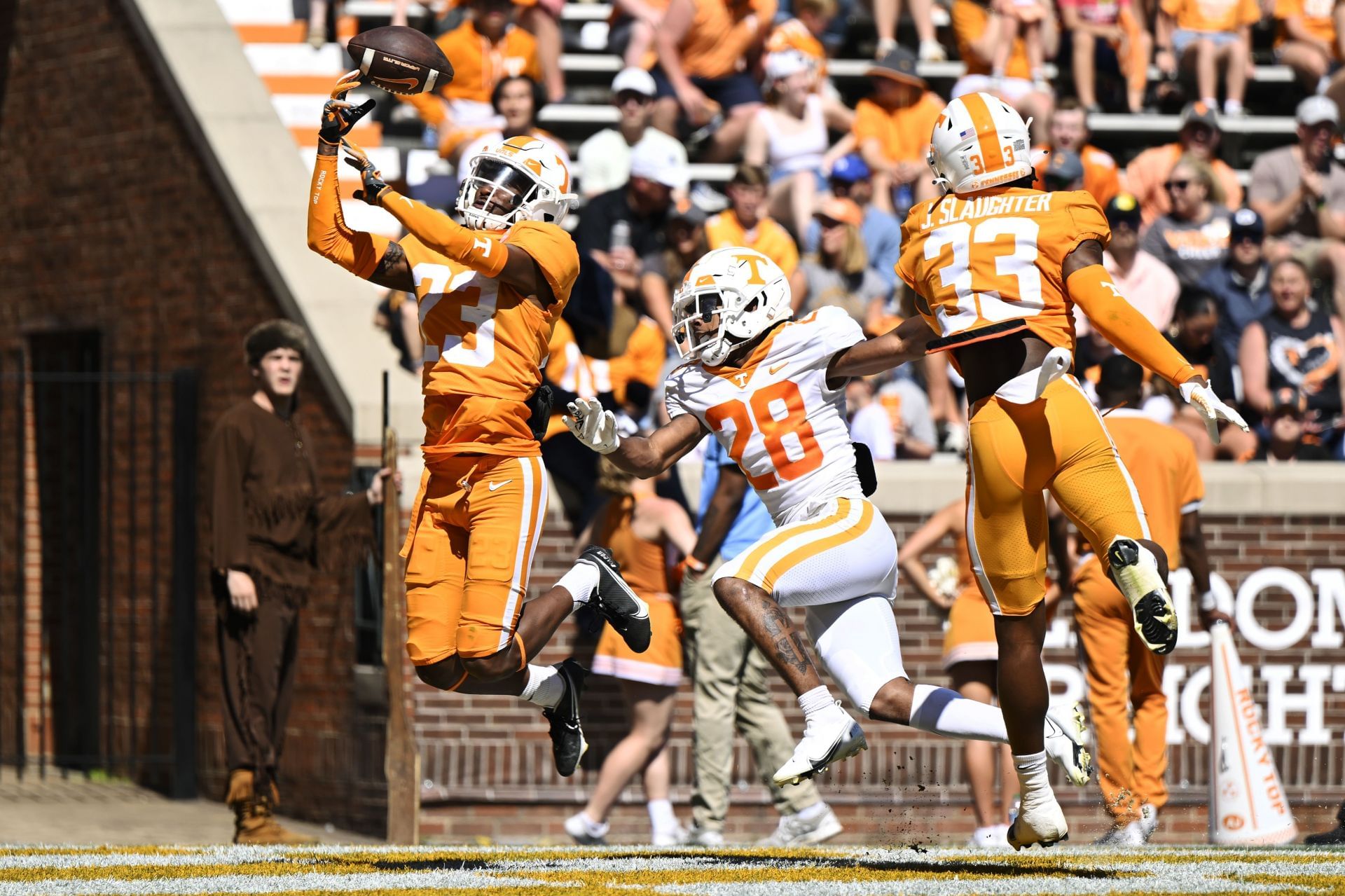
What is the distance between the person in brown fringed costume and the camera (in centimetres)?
931

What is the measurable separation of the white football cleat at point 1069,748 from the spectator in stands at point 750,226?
5.66 metres

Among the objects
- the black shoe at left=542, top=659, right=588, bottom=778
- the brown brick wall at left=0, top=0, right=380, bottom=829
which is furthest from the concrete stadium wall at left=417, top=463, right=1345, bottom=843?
the black shoe at left=542, top=659, right=588, bottom=778

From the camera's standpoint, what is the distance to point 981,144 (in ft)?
22.9

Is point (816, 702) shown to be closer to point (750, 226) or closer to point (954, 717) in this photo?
point (954, 717)

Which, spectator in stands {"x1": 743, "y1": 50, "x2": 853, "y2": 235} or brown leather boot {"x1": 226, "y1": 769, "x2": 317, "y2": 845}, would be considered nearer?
brown leather boot {"x1": 226, "y1": 769, "x2": 317, "y2": 845}

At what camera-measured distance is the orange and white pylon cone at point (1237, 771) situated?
948cm

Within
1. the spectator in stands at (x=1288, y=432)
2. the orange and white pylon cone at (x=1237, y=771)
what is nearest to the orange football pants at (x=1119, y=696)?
the orange and white pylon cone at (x=1237, y=771)

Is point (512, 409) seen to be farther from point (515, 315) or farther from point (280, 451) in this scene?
point (280, 451)

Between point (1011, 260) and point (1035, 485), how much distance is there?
0.72 metres

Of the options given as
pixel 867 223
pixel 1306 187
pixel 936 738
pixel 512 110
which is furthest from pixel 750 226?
pixel 1306 187

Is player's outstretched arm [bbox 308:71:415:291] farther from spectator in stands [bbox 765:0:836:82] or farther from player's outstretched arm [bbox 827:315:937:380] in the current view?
spectator in stands [bbox 765:0:836:82]

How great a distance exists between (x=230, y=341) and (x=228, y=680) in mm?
3450

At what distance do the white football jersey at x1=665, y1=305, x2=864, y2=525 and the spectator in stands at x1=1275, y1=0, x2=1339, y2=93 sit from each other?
897 cm

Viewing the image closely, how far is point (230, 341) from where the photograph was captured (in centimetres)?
1235
